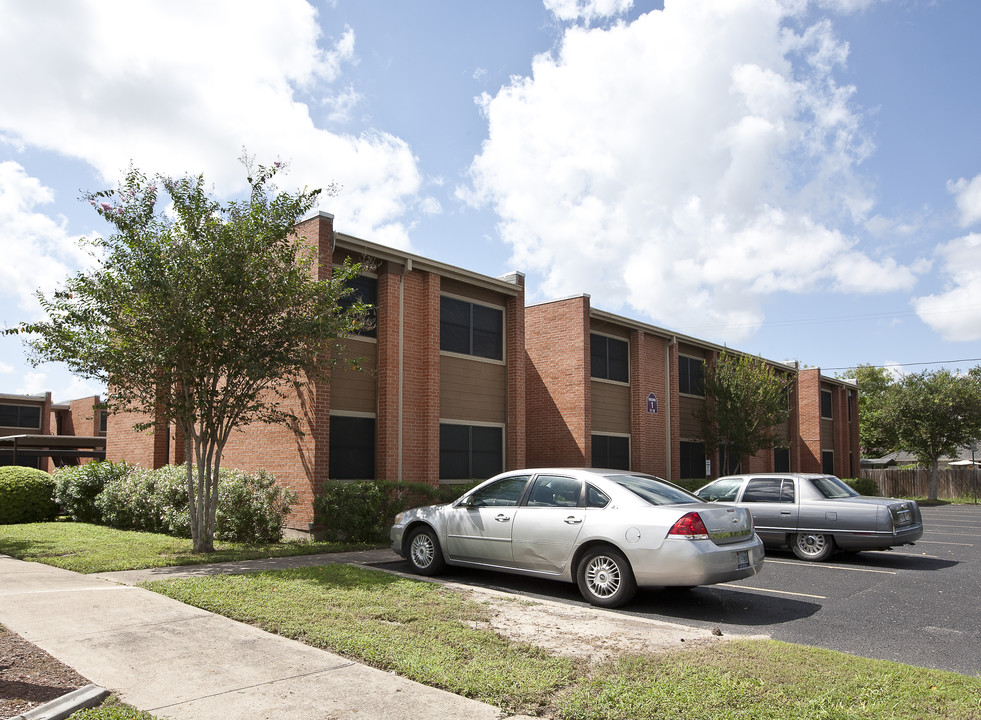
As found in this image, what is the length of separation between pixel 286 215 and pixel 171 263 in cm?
189

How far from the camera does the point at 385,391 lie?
15.0 meters

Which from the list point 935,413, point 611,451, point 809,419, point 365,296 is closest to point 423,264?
point 365,296

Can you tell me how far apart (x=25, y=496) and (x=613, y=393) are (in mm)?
15477

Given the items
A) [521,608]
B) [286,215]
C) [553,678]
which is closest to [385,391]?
[286,215]

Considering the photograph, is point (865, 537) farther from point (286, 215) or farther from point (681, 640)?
point (286, 215)

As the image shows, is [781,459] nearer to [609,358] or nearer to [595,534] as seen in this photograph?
[609,358]

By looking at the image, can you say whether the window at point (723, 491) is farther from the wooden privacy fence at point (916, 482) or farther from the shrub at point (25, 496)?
the wooden privacy fence at point (916, 482)

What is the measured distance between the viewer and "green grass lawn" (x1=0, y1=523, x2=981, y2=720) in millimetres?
4664

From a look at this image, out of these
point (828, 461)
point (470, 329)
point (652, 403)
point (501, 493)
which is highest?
point (470, 329)

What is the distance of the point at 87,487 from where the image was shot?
17.5 meters

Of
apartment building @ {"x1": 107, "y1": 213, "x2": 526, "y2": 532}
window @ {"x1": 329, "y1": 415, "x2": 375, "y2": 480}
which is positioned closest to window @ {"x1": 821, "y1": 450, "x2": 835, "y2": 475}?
apartment building @ {"x1": 107, "y1": 213, "x2": 526, "y2": 532}

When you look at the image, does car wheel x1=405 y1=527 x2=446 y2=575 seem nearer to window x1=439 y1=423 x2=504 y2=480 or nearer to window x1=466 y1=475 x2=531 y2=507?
window x1=466 y1=475 x2=531 y2=507

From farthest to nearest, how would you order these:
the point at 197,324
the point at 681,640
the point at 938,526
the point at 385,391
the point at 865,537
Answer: the point at 938,526
the point at 385,391
the point at 865,537
the point at 197,324
the point at 681,640

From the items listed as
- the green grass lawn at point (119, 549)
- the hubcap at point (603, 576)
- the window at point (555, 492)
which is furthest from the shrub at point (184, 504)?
the hubcap at point (603, 576)
